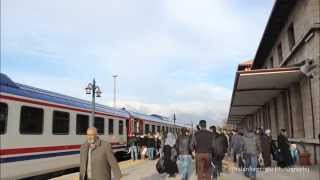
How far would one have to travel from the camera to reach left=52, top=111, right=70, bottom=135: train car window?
613 inches

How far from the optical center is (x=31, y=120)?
45.5ft

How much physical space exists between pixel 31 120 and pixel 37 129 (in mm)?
492

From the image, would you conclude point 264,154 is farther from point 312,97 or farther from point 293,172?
point 312,97

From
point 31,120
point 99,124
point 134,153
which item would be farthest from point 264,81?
point 31,120

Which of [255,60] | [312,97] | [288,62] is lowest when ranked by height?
[312,97]

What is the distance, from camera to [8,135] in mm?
12406

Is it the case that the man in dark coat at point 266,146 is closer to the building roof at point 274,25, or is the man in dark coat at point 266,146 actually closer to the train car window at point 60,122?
the building roof at point 274,25

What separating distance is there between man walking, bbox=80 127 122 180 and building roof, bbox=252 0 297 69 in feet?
52.7

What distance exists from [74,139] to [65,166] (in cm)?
121

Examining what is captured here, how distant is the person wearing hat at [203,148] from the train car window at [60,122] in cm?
589

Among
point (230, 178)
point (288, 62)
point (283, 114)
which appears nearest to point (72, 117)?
point (230, 178)

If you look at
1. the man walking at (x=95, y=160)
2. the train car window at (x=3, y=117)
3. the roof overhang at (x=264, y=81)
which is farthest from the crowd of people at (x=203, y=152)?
the train car window at (x=3, y=117)

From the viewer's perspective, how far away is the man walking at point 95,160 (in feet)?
22.7

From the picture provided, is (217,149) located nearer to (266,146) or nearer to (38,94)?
(266,146)
